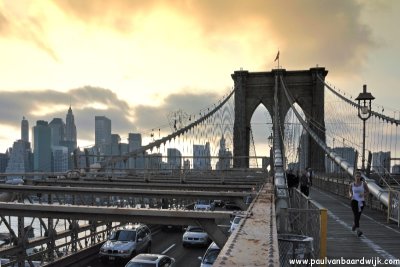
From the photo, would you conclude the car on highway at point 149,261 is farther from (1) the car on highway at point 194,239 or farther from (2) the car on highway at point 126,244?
(1) the car on highway at point 194,239

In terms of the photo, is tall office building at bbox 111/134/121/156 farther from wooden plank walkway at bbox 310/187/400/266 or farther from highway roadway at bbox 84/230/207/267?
wooden plank walkway at bbox 310/187/400/266

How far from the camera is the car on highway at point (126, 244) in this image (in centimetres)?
2285

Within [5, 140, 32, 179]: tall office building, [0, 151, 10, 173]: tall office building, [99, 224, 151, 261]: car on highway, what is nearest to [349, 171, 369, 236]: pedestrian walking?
[99, 224, 151, 261]: car on highway

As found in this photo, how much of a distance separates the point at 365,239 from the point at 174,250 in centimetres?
1861

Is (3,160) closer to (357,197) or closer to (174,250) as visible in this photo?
(174,250)

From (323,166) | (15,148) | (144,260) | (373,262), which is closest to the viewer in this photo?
(373,262)

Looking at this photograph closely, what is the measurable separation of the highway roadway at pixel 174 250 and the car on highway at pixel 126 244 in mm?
497

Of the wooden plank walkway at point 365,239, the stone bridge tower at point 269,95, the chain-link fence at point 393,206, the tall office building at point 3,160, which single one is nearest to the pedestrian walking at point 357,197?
the wooden plank walkway at point 365,239

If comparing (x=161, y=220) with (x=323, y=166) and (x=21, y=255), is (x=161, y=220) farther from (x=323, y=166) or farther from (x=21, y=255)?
(x=323, y=166)

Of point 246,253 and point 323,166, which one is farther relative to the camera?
point 323,166

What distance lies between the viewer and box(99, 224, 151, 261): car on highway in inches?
899

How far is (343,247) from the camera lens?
9.72m

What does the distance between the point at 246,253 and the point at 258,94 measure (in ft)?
207

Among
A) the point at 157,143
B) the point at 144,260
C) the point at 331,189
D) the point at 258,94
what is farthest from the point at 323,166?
the point at 144,260
